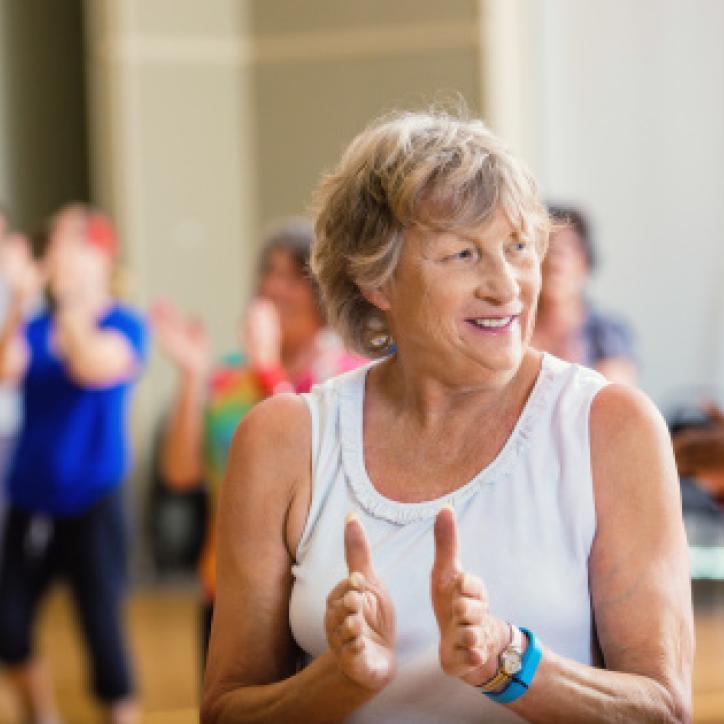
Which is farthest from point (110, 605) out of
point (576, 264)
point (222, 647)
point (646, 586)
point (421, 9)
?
point (421, 9)

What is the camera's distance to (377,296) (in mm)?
2025

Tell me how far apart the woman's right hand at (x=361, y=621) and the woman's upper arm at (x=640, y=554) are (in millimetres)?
250

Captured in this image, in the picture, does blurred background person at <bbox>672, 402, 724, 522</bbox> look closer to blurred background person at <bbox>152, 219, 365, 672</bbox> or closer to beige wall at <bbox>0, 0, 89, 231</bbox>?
blurred background person at <bbox>152, 219, 365, 672</bbox>

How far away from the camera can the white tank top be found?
5.94ft

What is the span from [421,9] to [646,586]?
5.24 metres

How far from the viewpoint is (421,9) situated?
674 centimetres

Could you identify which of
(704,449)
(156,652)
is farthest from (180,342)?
(156,652)

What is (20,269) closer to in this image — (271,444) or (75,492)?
(75,492)

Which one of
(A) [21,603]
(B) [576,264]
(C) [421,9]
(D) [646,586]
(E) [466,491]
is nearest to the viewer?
(D) [646,586]

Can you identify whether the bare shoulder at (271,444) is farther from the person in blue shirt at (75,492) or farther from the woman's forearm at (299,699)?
the person in blue shirt at (75,492)

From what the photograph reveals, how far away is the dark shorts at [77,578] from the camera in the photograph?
430cm

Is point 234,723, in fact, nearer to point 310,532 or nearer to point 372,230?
point 310,532

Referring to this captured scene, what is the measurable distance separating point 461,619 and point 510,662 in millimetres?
85

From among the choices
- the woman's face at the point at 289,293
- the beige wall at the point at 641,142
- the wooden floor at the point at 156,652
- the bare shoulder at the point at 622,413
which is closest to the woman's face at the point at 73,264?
the woman's face at the point at 289,293
